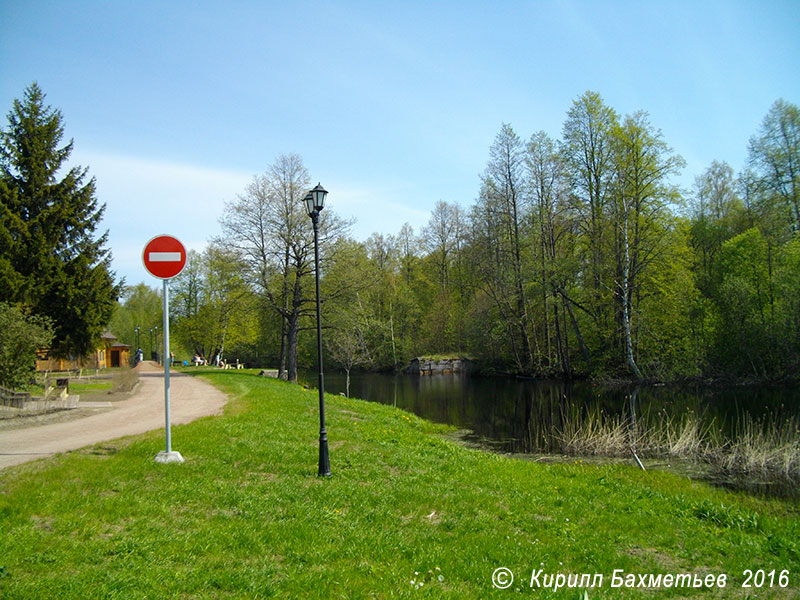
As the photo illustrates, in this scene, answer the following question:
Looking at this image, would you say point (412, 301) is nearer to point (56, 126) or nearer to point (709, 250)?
point (709, 250)

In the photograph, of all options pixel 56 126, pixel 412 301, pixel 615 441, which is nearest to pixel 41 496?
pixel 615 441

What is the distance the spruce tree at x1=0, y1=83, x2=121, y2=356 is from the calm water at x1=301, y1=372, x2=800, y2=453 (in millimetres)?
16285

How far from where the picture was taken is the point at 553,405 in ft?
81.5

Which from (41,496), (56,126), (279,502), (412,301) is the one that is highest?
(56,126)

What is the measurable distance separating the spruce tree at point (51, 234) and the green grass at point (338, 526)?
17836 mm

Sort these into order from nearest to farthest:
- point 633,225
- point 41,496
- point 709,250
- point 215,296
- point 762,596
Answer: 1. point 762,596
2. point 41,496
3. point 633,225
4. point 709,250
5. point 215,296

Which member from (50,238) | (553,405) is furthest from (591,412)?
(50,238)

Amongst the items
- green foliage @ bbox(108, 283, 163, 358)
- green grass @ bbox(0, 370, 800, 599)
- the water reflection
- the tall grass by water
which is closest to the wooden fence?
green grass @ bbox(0, 370, 800, 599)

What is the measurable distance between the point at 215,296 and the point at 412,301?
22036 mm

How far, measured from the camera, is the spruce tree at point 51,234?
23.1 m

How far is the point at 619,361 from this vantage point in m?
36.1

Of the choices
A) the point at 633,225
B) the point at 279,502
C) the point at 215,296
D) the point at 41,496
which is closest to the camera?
the point at 41,496

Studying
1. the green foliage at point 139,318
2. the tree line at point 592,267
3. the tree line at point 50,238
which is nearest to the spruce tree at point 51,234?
the tree line at point 50,238

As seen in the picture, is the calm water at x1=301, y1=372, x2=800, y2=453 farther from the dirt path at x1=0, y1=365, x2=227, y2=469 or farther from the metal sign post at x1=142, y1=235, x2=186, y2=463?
the metal sign post at x1=142, y1=235, x2=186, y2=463
